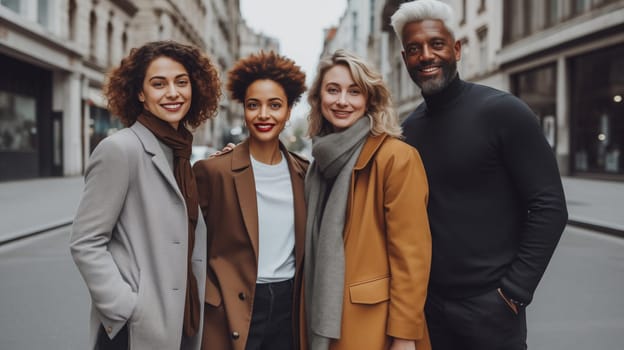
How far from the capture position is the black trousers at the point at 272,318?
8.47 feet

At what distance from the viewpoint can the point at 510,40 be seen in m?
26.8

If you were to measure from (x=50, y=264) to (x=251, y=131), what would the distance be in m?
5.91

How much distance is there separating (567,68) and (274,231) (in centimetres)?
2292

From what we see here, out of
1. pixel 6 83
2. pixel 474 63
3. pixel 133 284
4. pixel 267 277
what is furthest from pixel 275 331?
pixel 474 63

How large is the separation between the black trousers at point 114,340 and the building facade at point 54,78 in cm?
1657

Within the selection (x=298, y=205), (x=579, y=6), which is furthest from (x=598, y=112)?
(x=298, y=205)

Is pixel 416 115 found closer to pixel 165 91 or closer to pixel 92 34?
pixel 165 91

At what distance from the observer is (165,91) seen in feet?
8.00

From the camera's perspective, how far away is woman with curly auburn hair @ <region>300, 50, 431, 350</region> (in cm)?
231

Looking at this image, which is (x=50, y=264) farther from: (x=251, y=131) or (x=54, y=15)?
(x=54, y=15)

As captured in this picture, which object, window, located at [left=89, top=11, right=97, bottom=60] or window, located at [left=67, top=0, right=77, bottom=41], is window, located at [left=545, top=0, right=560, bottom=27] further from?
window, located at [left=89, top=11, right=97, bottom=60]

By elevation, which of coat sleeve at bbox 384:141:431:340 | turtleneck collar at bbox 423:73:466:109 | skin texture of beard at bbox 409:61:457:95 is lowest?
coat sleeve at bbox 384:141:431:340

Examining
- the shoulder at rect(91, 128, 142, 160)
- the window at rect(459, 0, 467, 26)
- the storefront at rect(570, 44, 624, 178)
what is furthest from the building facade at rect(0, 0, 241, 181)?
the window at rect(459, 0, 467, 26)

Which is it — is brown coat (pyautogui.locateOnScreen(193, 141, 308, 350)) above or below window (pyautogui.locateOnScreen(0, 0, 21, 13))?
below
